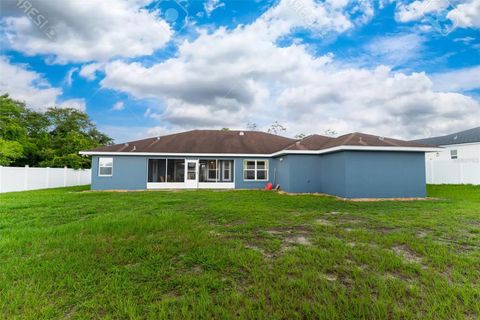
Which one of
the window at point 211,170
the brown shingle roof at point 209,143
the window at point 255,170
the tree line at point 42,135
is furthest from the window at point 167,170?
the tree line at point 42,135

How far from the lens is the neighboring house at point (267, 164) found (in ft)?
34.3

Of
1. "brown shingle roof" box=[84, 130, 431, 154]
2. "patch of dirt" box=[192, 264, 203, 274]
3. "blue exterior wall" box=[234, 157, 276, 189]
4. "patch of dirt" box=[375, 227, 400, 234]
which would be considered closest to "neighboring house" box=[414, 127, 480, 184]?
"brown shingle roof" box=[84, 130, 431, 154]

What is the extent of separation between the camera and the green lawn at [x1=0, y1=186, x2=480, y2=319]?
229cm

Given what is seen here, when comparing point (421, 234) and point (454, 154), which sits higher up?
Answer: point (454, 154)

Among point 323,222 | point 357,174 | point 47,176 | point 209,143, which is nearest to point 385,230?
point 323,222

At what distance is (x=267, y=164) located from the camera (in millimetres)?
15727

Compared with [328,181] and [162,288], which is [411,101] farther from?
[162,288]

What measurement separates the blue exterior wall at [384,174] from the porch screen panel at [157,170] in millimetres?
11857

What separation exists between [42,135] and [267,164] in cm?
2493

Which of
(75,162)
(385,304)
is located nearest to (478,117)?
(385,304)

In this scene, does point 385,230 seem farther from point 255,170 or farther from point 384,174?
point 255,170

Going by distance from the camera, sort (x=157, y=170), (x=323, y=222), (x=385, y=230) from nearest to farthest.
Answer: (x=385, y=230) → (x=323, y=222) → (x=157, y=170)

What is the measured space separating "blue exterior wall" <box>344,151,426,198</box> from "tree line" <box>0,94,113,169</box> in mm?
22746

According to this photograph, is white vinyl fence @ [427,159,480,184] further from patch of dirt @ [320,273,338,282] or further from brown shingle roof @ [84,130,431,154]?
patch of dirt @ [320,273,338,282]
